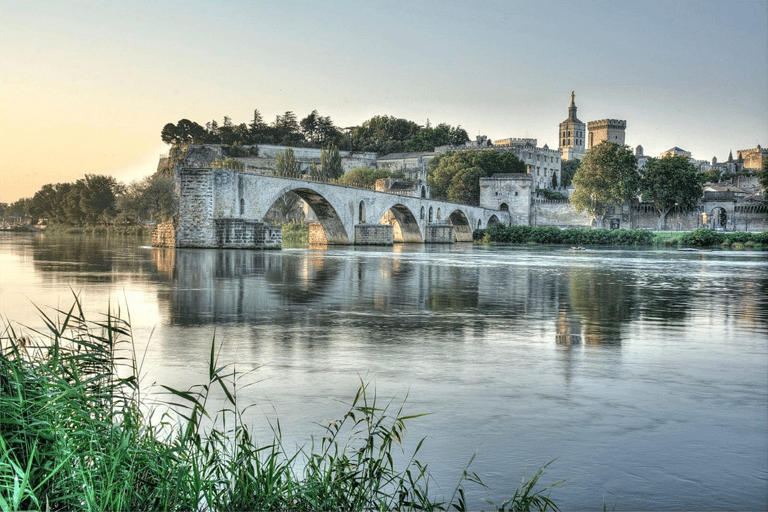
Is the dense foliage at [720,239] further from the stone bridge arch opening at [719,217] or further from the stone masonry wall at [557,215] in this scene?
the stone masonry wall at [557,215]

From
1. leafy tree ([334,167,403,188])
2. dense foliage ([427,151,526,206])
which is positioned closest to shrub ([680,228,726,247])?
dense foliage ([427,151,526,206])

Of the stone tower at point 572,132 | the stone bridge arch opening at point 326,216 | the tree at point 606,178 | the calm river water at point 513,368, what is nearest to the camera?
the calm river water at point 513,368

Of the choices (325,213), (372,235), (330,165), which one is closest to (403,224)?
(372,235)

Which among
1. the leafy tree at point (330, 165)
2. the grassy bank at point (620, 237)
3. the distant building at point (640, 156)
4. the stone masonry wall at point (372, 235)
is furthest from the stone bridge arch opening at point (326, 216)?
the distant building at point (640, 156)

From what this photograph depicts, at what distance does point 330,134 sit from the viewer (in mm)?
136125

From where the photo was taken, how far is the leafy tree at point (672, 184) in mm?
75000

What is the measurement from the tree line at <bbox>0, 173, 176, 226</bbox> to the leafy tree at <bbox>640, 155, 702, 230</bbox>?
46.9 metres

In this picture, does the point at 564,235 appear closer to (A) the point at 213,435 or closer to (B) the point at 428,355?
(B) the point at 428,355

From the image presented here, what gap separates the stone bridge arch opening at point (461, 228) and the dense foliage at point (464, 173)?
9.78 metres

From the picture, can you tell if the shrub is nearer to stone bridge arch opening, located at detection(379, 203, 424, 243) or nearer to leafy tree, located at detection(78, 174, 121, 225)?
stone bridge arch opening, located at detection(379, 203, 424, 243)

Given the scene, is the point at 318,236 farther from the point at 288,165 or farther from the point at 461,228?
the point at 288,165

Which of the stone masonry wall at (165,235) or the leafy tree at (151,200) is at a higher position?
the leafy tree at (151,200)

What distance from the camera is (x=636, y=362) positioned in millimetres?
8516

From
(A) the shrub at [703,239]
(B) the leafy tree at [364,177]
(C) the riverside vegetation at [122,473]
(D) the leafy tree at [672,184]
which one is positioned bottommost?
(C) the riverside vegetation at [122,473]
